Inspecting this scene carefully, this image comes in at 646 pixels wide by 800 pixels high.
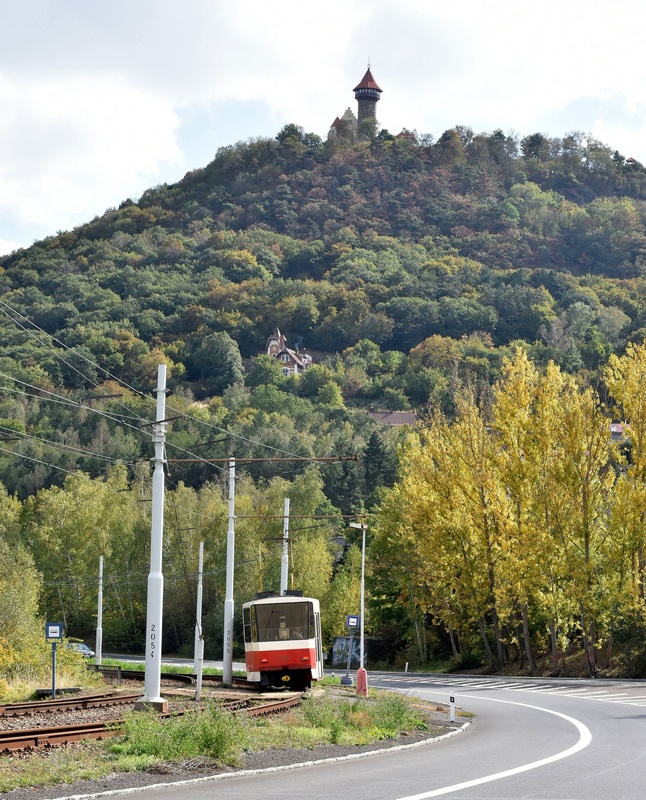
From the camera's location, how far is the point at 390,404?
6811 inches

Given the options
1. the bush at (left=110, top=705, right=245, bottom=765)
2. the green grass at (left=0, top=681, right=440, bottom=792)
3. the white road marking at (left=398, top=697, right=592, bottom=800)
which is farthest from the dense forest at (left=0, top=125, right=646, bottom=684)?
the white road marking at (left=398, top=697, right=592, bottom=800)

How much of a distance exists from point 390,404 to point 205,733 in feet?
514

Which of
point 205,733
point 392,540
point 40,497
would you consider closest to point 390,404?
point 40,497

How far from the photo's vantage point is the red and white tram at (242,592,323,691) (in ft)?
117

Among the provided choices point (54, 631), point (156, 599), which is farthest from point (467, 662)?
point (156, 599)

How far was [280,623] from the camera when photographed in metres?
36.0

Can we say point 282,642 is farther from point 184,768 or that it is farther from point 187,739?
point 184,768

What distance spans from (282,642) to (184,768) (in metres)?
20.2

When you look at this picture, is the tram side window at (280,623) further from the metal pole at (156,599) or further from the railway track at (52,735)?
the railway track at (52,735)

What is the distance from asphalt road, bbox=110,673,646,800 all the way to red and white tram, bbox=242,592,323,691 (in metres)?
8.34

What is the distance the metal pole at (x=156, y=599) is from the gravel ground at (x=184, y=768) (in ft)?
5.57

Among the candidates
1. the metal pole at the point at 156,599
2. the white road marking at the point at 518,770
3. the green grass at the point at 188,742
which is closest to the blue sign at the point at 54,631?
the metal pole at the point at 156,599

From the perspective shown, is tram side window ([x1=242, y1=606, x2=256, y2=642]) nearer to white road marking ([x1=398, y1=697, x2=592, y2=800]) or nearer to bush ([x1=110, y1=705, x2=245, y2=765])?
white road marking ([x1=398, y1=697, x2=592, y2=800])

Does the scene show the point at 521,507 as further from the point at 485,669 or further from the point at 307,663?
the point at 307,663
